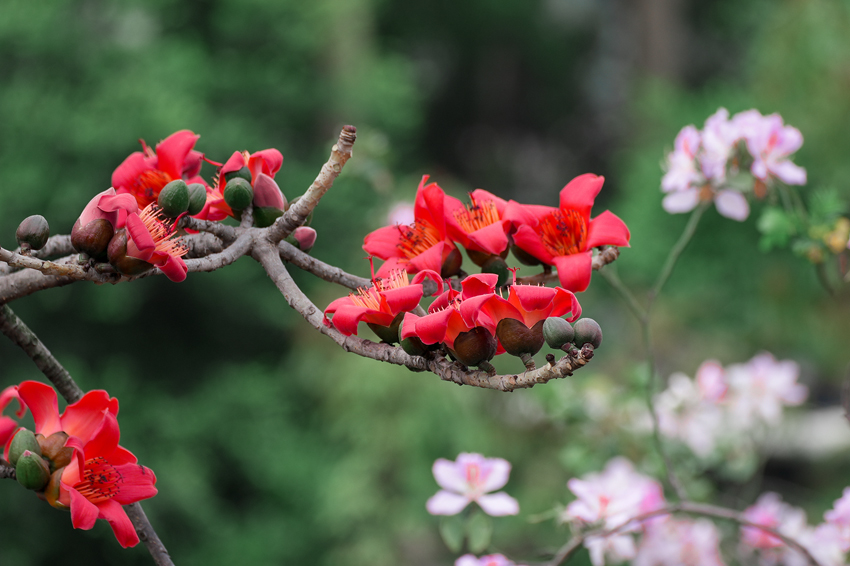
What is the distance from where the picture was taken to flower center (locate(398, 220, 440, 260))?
391 mm

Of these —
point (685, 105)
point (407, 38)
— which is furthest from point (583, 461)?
point (407, 38)

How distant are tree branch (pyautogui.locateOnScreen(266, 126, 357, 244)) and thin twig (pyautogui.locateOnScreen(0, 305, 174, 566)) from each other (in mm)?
126

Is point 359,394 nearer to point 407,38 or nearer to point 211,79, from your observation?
point 211,79

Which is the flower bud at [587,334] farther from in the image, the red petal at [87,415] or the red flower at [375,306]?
the red petal at [87,415]

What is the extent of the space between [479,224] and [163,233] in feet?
0.53

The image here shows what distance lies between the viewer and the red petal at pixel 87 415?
0.35 m

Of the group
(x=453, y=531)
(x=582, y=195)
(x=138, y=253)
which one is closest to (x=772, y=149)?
(x=582, y=195)

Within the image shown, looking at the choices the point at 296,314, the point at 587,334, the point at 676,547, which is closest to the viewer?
the point at 587,334

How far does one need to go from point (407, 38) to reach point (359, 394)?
5.19 meters

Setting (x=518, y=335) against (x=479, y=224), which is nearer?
(x=518, y=335)

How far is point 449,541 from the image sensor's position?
21.8 inches

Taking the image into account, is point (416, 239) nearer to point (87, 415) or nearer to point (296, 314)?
point (87, 415)

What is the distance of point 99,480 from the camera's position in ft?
1.11

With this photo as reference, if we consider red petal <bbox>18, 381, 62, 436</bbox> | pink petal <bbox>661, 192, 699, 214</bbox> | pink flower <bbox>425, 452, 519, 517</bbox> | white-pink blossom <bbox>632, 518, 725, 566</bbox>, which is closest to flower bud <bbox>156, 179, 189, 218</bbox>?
red petal <bbox>18, 381, 62, 436</bbox>
